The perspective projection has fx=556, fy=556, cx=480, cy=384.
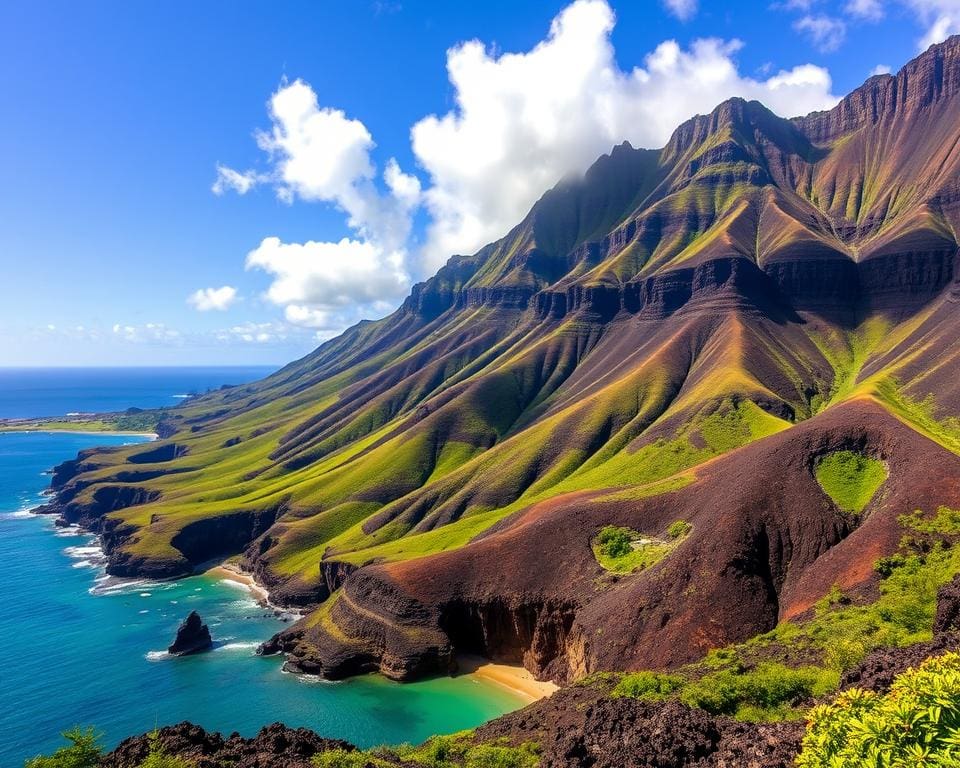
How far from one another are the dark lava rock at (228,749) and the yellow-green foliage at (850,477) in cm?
6602

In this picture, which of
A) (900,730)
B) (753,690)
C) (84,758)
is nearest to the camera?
(900,730)

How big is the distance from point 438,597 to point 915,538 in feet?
195

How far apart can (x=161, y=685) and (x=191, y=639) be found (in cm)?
1096

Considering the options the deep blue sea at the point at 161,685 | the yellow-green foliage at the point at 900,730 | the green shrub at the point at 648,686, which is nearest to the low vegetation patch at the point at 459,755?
the green shrub at the point at 648,686

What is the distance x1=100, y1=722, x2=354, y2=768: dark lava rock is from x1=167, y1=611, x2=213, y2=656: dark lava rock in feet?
193

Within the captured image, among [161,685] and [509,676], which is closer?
[509,676]

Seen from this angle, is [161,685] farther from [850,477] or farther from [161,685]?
[850,477]

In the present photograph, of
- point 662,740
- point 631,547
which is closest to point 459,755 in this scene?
point 662,740

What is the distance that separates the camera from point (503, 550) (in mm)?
86250

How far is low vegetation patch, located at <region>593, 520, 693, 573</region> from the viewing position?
75938 mm

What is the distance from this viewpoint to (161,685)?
265 feet

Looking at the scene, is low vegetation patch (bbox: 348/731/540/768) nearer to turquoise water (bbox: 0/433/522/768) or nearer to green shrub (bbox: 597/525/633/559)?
turquoise water (bbox: 0/433/522/768)

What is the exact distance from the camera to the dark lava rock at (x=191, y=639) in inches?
3565

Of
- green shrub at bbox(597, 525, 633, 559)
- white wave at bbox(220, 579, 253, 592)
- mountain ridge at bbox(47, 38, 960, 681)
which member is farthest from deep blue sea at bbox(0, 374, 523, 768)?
green shrub at bbox(597, 525, 633, 559)
